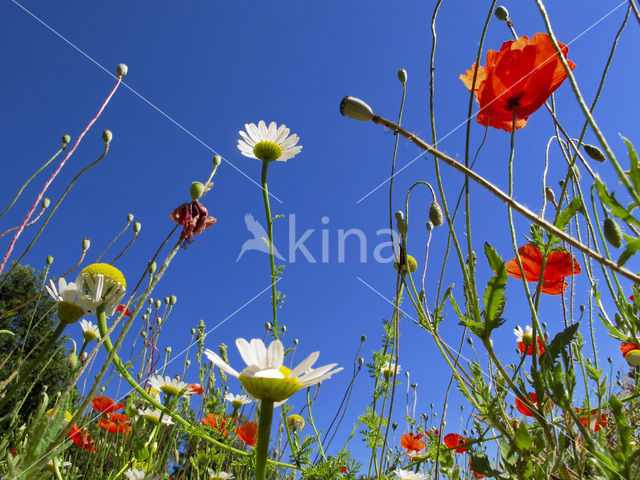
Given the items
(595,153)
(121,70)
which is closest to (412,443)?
(595,153)

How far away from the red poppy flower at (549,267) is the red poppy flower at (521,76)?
1.14 ft

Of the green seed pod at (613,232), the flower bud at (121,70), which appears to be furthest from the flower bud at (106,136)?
the green seed pod at (613,232)

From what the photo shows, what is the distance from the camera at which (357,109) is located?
18.8 inches

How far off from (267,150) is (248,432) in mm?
1147

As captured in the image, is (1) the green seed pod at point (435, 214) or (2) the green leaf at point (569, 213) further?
(1) the green seed pod at point (435, 214)

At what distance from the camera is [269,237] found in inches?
57.8

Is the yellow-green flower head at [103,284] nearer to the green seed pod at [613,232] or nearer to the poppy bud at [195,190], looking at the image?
the poppy bud at [195,190]

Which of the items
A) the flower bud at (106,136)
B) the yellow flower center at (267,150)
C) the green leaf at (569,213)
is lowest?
the green leaf at (569,213)

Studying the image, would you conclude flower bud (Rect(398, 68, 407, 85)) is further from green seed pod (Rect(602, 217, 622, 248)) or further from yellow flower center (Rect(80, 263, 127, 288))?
yellow flower center (Rect(80, 263, 127, 288))

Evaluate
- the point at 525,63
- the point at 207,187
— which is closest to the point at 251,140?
the point at 207,187

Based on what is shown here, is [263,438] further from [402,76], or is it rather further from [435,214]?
[402,76]

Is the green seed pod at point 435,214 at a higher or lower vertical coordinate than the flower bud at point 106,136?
lower

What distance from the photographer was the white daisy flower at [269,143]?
5.60 ft

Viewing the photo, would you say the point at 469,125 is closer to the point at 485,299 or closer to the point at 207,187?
the point at 485,299
